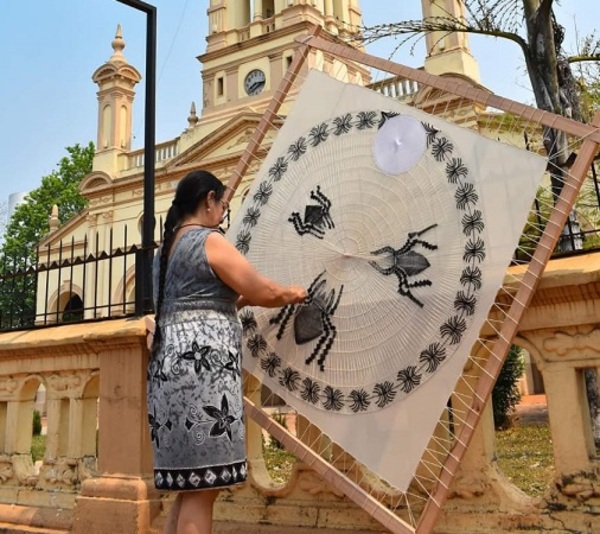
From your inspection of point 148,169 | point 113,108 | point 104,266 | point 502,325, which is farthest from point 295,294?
point 113,108

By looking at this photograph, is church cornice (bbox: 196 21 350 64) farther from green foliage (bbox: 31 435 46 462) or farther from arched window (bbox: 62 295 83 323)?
green foliage (bbox: 31 435 46 462)

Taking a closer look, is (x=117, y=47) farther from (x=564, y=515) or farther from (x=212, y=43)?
(x=564, y=515)

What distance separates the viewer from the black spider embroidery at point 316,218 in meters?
2.69

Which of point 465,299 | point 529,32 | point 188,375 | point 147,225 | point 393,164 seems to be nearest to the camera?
point 188,375

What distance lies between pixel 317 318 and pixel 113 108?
75.5 ft

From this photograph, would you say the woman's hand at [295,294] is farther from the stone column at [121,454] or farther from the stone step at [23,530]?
the stone step at [23,530]

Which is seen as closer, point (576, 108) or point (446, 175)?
point (446, 175)

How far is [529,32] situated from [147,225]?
4253 millimetres

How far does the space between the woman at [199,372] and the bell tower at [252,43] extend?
19696 mm

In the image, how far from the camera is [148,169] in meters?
4.36

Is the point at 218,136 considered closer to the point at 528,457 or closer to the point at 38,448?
the point at 38,448

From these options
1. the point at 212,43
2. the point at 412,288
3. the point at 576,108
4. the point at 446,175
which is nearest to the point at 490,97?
the point at 446,175

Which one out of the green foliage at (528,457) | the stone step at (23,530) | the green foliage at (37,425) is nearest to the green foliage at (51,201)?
the green foliage at (37,425)

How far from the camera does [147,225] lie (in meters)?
4.24
